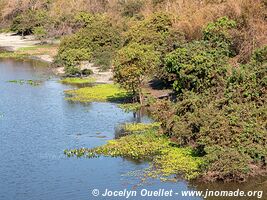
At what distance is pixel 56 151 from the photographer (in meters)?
35.8

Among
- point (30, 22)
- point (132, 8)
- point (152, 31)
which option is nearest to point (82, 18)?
point (132, 8)

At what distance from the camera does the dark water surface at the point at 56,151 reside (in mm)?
29234

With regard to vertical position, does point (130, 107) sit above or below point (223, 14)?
below

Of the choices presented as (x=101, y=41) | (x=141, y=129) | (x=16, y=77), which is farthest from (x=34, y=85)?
(x=141, y=129)

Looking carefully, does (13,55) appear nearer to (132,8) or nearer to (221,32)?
(132,8)

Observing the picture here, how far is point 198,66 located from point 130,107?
8.00m

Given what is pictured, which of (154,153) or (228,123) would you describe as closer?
(228,123)

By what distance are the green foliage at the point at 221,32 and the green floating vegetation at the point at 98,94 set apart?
31.8 feet

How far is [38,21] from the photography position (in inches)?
4168

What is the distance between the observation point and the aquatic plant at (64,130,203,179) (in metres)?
31.2

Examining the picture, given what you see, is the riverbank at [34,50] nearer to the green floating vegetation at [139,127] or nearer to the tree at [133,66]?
the tree at [133,66]

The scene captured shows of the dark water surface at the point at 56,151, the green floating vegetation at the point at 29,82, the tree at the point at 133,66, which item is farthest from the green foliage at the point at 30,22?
the tree at the point at 133,66

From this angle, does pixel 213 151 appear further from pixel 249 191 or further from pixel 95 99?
pixel 95 99

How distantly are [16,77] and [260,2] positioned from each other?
30.8m
